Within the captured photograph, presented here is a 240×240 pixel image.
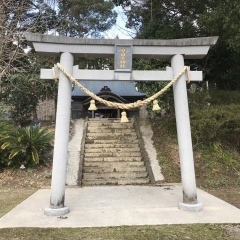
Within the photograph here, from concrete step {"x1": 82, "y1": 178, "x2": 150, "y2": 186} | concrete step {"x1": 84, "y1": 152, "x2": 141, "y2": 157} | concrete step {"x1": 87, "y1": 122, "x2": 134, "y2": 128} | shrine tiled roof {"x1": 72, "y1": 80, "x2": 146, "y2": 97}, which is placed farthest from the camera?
shrine tiled roof {"x1": 72, "y1": 80, "x2": 146, "y2": 97}

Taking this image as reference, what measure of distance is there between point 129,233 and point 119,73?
3.07 metres

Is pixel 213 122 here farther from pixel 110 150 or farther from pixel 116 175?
pixel 110 150

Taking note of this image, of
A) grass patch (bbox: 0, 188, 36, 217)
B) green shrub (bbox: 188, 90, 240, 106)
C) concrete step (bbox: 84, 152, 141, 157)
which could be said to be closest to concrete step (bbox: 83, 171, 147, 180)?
concrete step (bbox: 84, 152, 141, 157)

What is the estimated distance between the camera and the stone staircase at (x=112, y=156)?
8.95m

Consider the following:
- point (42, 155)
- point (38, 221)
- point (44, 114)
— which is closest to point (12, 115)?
point (42, 155)

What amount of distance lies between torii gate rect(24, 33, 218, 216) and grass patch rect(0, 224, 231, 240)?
103 centimetres

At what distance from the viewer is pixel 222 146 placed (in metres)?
10.4

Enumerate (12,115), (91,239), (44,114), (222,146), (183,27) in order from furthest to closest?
1. (44,114)
2. (12,115)
3. (183,27)
4. (222,146)
5. (91,239)

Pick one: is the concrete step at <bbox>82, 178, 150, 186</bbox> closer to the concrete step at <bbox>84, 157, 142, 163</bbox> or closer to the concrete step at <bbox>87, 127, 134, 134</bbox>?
the concrete step at <bbox>84, 157, 142, 163</bbox>

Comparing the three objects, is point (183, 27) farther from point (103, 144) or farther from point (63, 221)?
point (63, 221)

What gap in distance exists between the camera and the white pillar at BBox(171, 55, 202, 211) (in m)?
5.68

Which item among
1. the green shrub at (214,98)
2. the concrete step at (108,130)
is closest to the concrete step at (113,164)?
the concrete step at (108,130)

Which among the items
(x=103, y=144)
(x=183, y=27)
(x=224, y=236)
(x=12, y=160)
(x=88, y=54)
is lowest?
(x=224, y=236)

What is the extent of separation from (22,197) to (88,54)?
12.6 ft
